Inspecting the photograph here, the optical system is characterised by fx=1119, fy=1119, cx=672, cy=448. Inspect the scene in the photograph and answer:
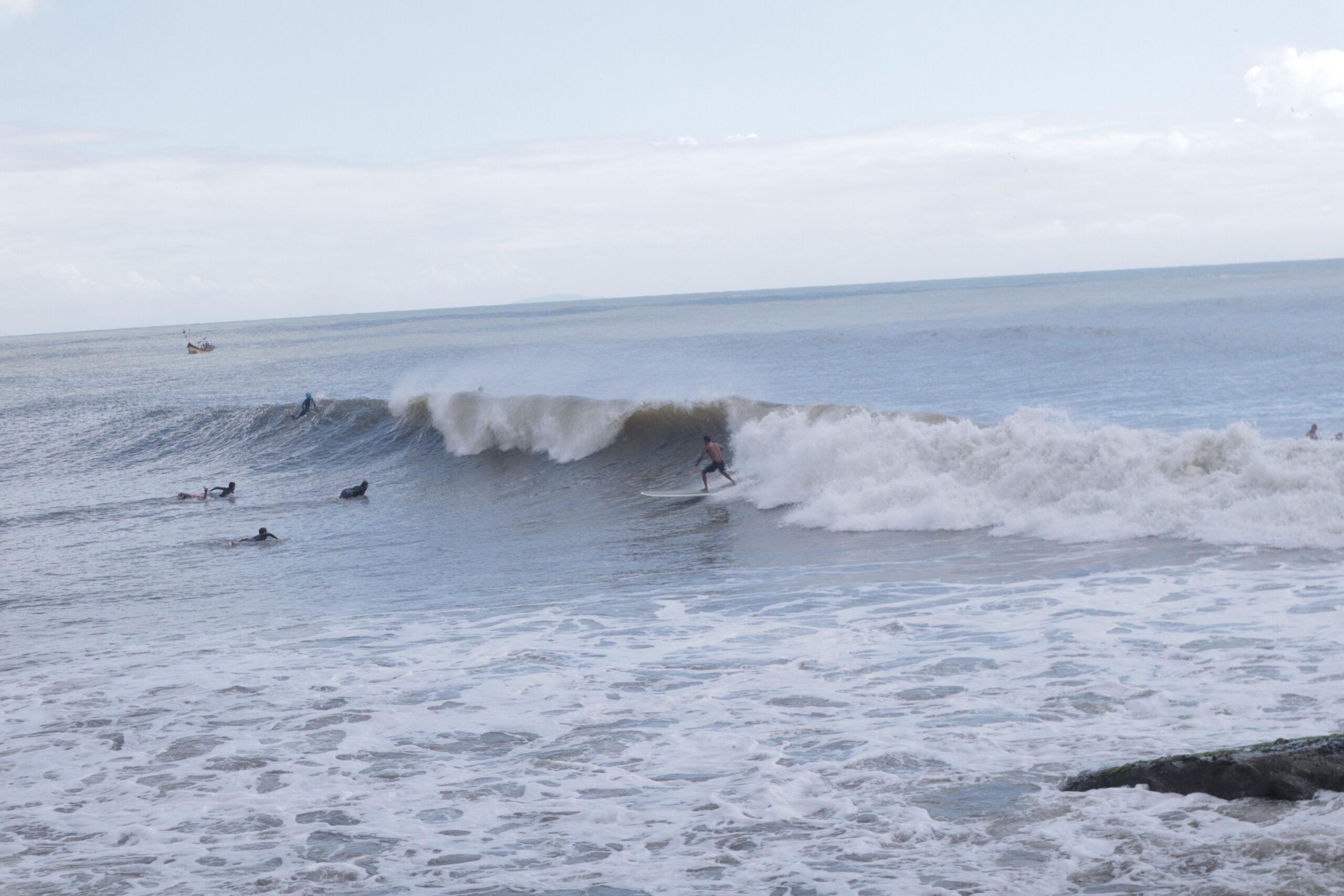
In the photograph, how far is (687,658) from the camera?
9.13 meters

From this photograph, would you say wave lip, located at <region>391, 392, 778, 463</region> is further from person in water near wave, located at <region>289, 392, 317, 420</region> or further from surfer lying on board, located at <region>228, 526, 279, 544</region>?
surfer lying on board, located at <region>228, 526, 279, 544</region>

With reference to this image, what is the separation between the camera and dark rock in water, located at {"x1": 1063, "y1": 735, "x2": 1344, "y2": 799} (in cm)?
519

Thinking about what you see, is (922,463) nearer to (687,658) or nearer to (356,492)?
(687,658)

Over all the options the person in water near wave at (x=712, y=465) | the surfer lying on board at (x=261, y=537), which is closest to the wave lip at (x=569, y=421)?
the person in water near wave at (x=712, y=465)

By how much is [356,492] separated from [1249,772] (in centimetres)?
1876

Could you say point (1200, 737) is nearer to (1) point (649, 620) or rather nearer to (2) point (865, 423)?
(1) point (649, 620)

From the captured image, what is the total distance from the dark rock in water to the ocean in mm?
90

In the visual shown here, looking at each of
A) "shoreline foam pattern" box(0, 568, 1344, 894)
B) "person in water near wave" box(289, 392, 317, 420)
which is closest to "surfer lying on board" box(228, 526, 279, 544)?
"shoreline foam pattern" box(0, 568, 1344, 894)

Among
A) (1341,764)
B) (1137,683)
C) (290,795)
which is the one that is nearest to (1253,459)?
(1137,683)

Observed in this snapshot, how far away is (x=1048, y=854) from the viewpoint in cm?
507

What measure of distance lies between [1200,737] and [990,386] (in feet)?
101

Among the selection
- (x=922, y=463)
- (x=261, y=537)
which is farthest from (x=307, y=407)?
(x=922, y=463)

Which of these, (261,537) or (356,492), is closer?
(261,537)

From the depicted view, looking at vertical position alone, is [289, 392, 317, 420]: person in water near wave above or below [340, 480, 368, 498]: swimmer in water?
above
